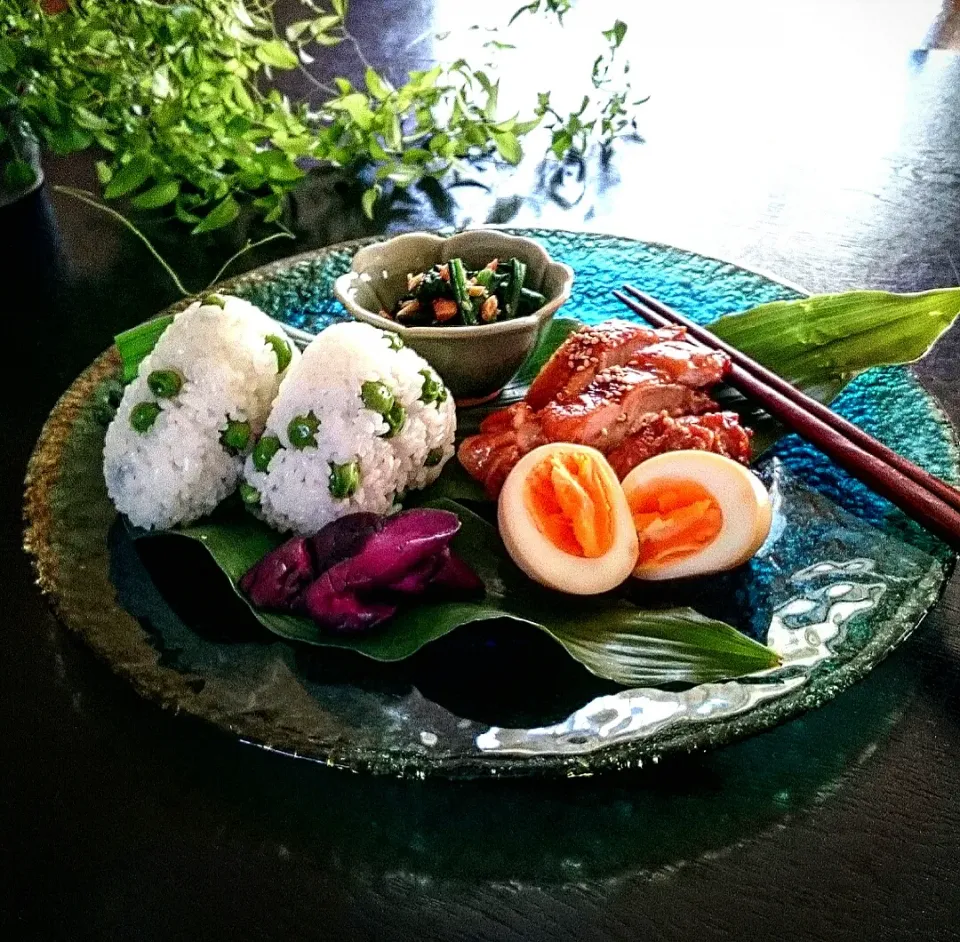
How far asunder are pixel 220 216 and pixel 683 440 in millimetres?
1352

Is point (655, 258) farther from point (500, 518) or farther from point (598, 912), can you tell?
point (598, 912)

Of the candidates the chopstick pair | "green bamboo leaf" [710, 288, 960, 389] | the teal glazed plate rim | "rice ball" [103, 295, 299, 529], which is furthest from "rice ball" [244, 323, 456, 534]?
"green bamboo leaf" [710, 288, 960, 389]

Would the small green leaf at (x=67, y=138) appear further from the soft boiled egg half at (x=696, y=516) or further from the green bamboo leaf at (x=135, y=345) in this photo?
the soft boiled egg half at (x=696, y=516)

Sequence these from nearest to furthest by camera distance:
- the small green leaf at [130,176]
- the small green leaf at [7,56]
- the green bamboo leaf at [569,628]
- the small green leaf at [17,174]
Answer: the green bamboo leaf at [569,628] → the small green leaf at [7,56] → the small green leaf at [130,176] → the small green leaf at [17,174]

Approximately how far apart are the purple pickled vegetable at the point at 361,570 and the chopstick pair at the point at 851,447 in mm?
568

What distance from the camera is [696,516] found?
1.33 m

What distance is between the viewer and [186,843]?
1.07 m

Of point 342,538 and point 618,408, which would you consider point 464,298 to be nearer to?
point 618,408

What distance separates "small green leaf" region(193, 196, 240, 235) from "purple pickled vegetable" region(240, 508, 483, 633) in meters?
1.28

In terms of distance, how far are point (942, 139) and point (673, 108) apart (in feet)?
2.59

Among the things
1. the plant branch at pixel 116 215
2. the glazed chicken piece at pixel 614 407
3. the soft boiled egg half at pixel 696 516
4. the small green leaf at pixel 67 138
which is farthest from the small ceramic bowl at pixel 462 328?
the small green leaf at pixel 67 138

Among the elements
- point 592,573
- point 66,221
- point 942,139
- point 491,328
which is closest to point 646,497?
point 592,573

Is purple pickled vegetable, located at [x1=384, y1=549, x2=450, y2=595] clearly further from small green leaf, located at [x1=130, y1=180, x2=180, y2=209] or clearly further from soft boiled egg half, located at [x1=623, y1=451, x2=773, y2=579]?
small green leaf, located at [x1=130, y1=180, x2=180, y2=209]

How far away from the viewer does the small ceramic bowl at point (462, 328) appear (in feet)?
5.31
